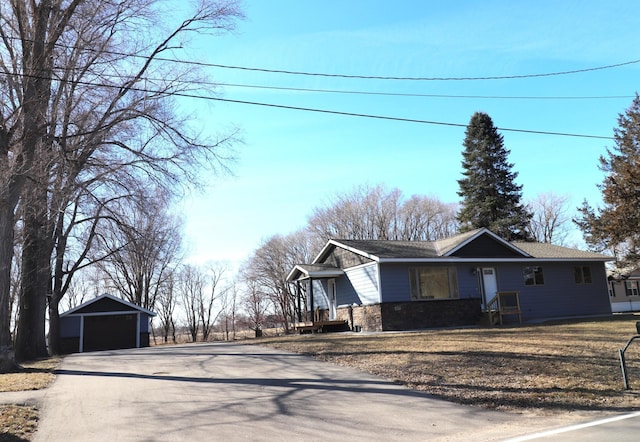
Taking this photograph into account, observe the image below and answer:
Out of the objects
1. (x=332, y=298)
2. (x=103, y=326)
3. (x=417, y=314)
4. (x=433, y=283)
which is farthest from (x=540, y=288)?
(x=103, y=326)

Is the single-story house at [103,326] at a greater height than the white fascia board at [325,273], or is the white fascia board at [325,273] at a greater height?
the white fascia board at [325,273]

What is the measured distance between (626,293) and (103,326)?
42.8 meters

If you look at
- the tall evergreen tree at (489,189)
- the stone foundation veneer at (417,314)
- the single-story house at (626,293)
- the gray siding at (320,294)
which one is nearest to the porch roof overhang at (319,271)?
the gray siding at (320,294)

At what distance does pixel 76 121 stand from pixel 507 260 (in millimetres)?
18634

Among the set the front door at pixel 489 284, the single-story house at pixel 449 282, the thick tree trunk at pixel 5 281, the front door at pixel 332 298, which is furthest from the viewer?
the front door at pixel 332 298

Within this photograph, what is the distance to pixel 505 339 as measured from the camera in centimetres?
1390

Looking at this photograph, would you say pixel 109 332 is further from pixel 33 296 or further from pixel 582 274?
pixel 582 274

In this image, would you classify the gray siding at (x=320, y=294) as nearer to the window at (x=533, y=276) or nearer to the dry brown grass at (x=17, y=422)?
the window at (x=533, y=276)

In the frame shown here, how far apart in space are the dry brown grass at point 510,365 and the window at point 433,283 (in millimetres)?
5499

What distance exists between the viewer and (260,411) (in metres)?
7.11

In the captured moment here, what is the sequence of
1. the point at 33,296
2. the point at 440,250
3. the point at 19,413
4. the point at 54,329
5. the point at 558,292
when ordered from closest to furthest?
the point at 19,413
the point at 33,296
the point at 440,250
the point at 558,292
the point at 54,329

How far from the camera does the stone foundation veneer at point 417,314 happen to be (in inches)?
782

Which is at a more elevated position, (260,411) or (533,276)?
(533,276)

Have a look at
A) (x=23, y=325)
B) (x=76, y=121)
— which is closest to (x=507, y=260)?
(x=76, y=121)
